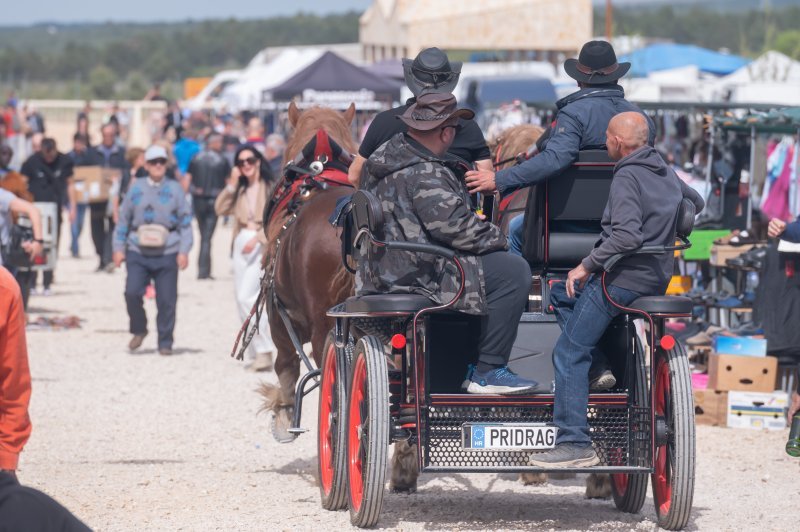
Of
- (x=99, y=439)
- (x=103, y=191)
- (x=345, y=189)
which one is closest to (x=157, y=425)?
(x=99, y=439)

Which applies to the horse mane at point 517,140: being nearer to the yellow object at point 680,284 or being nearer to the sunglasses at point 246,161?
the yellow object at point 680,284

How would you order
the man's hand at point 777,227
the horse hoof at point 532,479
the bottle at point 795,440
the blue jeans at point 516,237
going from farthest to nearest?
the man's hand at point 777,227 → the bottle at point 795,440 → the horse hoof at point 532,479 → the blue jeans at point 516,237

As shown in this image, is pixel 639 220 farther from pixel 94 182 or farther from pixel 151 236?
pixel 94 182

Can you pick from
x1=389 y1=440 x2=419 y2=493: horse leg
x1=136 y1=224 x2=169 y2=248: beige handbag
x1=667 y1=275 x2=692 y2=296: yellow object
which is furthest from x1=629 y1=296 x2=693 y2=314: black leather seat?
x1=136 y1=224 x2=169 y2=248: beige handbag

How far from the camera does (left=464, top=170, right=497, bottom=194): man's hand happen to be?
6820 millimetres

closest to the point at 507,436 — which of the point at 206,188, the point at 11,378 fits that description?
the point at 11,378

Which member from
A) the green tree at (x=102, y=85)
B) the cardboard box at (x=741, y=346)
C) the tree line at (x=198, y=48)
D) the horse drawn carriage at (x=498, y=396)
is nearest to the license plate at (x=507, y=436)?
the horse drawn carriage at (x=498, y=396)

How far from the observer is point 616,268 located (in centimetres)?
670

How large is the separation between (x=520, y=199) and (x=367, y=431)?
3096 millimetres

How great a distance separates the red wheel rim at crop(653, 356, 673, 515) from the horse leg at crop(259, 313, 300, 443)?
2971 millimetres

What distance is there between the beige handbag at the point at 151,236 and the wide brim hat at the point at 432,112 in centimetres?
812

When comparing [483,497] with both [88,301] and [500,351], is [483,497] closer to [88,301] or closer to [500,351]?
[500,351]

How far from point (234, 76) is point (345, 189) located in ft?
183

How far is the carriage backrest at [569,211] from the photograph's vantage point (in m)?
7.02
